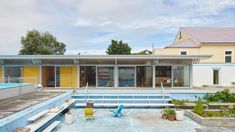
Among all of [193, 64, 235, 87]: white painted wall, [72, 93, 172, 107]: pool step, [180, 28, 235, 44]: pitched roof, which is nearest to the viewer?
[72, 93, 172, 107]: pool step

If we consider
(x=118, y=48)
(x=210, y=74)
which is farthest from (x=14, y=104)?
(x=118, y=48)

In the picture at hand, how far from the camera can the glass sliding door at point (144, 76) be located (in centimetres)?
1844

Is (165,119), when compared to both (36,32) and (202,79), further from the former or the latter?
(36,32)

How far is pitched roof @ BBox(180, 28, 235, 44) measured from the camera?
82.5 ft

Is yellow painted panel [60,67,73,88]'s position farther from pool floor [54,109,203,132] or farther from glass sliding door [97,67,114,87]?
pool floor [54,109,203,132]

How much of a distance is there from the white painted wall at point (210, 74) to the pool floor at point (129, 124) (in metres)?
13.8

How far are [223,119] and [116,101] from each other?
6.35m

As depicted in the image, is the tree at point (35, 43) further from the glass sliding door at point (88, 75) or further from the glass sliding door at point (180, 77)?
the glass sliding door at point (180, 77)

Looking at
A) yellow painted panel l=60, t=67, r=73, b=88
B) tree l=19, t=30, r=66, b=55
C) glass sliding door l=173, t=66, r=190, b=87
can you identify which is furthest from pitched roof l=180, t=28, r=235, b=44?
tree l=19, t=30, r=66, b=55

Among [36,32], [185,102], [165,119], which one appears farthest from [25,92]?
[36,32]

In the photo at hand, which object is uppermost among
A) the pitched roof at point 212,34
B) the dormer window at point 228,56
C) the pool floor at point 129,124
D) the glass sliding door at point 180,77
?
the pitched roof at point 212,34

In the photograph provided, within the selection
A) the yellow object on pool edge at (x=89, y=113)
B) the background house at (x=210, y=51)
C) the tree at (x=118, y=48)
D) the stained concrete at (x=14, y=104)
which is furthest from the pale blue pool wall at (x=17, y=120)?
the tree at (x=118, y=48)

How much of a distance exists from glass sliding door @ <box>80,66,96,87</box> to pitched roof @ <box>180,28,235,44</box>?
14494 mm

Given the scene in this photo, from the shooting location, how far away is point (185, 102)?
38.6ft
